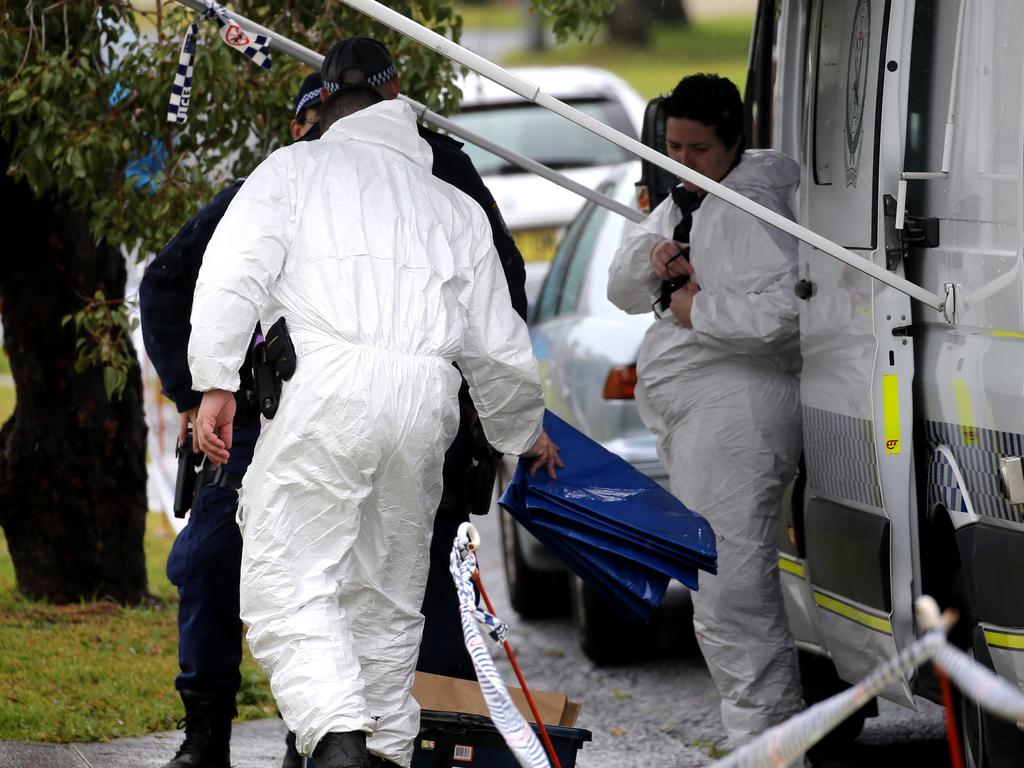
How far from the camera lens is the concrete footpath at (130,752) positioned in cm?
522

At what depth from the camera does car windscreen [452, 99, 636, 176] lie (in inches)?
556

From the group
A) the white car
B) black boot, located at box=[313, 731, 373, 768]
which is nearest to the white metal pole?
black boot, located at box=[313, 731, 373, 768]

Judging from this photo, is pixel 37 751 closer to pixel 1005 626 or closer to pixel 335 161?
pixel 335 161

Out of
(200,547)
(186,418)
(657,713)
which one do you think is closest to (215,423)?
(186,418)

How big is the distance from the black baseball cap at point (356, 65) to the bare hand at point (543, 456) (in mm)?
1054

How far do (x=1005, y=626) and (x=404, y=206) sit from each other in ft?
5.68

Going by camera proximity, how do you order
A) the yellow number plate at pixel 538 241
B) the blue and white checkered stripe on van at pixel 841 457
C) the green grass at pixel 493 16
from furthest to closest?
the green grass at pixel 493 16 < the yellow number plate at pixel 538 241 < the blue and white checkered stripe on van at pixel 841 457

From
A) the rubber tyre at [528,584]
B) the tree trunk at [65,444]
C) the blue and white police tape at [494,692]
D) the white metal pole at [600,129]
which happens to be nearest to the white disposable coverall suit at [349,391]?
the white metal pole at [600,129]

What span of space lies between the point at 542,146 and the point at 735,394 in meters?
9.28

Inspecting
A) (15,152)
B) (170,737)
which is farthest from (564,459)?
(15,152)

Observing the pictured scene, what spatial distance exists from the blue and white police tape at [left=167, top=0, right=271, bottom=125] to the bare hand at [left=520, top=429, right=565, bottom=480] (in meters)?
1.36

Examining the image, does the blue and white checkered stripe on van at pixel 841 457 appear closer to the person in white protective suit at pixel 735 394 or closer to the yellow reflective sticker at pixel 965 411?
the person in white protective suit at pixel 735 394

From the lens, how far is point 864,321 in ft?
14.5

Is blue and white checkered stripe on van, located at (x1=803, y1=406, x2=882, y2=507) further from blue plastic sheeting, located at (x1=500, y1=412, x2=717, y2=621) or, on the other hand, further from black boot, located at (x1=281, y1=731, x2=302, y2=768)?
black boot, located at (x1=281, y1=731, x2=302, y2=768)
